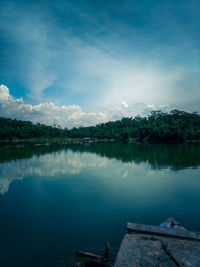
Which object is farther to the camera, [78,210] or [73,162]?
[73,162]

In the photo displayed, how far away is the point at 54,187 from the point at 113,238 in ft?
27.4

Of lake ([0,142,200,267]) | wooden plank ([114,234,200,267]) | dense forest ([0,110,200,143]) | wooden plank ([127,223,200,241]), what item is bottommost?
lake ([0,142,200,267])

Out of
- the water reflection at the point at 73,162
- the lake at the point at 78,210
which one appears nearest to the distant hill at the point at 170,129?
the water reflection at the point at 73,162

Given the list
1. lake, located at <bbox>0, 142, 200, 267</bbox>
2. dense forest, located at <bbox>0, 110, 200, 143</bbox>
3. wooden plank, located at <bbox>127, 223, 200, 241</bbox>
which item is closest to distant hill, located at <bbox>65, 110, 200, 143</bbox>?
dense forest, located at <bbox>0, 110, 200, 143</bbox>

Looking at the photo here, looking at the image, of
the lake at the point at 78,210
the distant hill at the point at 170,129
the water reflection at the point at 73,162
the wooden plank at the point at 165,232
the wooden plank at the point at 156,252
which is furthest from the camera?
the distant hill at the point at 170,129

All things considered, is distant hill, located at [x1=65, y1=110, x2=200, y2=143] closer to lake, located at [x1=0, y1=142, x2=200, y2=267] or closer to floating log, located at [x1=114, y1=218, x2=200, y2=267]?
lake, located at [x1=0, y1=142, x2=200, y2=267]

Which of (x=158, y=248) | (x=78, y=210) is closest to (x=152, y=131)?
(x=78, y=210)

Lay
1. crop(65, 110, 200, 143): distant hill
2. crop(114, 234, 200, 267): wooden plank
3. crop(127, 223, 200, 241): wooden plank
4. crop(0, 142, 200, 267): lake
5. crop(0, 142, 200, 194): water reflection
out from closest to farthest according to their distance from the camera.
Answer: crop(114, 234, 200, 267): wooden plank < crop(127, 223, 200, 241): wooden plank < crop(0, 142, 200, 267): lake < crop(0, 142, 200, 194): water reflection < crop(65, 110, 200, 143): distant hill

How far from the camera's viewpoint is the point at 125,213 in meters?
9.69

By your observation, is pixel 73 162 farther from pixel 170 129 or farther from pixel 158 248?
pixel 170 129

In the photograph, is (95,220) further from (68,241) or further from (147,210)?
(147,210)

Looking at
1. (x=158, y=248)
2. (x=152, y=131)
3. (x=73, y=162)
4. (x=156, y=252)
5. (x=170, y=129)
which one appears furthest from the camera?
(x=152, y=131)

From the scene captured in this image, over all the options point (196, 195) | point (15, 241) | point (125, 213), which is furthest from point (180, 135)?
point (15, 241)

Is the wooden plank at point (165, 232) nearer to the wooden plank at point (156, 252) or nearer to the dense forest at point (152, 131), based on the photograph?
the wooden plank at point (156, 252)
